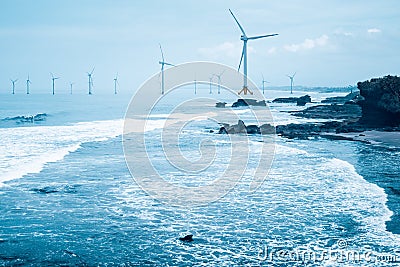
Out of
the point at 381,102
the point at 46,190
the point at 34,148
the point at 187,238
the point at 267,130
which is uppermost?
the point at 381,102

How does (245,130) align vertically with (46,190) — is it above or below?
above

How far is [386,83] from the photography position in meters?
41.2

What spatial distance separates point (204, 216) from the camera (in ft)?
43.2

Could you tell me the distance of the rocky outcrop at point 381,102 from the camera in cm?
3981

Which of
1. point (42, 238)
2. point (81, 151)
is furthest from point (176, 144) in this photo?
point (42, 238)

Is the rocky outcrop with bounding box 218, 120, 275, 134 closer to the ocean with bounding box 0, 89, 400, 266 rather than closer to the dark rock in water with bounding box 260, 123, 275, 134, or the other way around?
the dark rock in water with bounding box 260, 123, 275, 134

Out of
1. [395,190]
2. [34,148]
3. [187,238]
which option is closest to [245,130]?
[34,148]

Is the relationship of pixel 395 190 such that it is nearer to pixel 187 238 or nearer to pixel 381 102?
pixel 187 238

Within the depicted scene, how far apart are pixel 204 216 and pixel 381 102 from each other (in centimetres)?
3204

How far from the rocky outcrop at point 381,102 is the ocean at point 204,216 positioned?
18.3 m

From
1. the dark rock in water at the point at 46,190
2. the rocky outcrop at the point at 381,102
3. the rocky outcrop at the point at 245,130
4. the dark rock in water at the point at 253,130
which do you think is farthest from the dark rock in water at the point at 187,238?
the rocky outcrop at the point at 381,102

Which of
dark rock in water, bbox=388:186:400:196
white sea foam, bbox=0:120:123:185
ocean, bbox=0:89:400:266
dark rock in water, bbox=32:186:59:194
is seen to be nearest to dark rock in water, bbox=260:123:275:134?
white sea foam, bbox=0:120:123:185

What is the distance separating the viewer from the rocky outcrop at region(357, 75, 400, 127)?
39812 millimetres

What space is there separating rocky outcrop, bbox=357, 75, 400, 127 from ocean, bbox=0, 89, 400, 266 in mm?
18294
